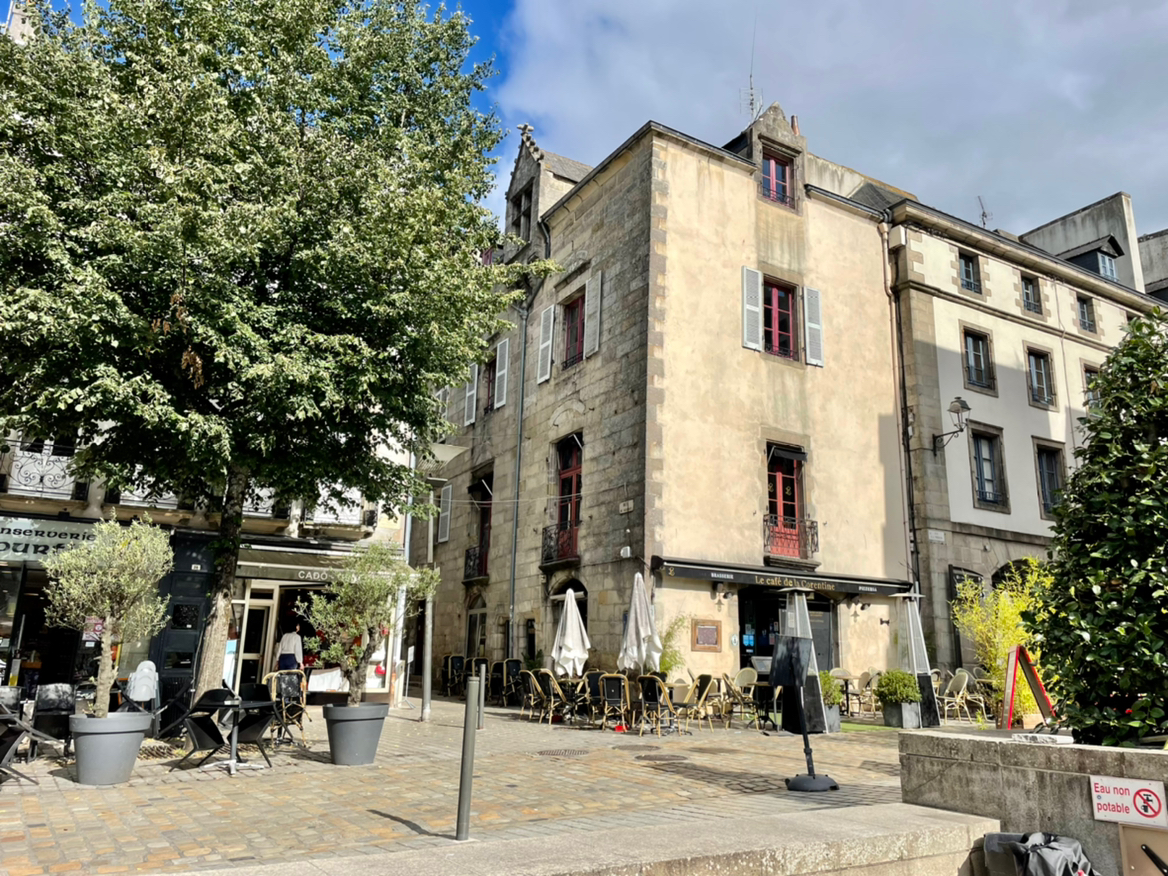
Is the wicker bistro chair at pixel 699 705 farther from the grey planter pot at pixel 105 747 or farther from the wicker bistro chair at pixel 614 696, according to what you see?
the grey planter pot at pixel 105 747

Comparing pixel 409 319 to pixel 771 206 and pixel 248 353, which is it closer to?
pixel 248 353

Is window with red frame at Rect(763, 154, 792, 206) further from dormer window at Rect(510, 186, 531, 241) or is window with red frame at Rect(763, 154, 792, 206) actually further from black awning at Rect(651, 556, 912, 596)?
black awning at Rect(651, 556, 912, 596)

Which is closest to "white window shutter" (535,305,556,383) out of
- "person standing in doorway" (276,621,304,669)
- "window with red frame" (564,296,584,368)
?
"window with red frame" (564,296,584,368)

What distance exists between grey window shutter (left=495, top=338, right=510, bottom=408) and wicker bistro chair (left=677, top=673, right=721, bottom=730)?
32.3ft

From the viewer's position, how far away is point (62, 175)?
966 cm

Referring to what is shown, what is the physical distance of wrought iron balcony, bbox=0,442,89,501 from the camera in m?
13.6

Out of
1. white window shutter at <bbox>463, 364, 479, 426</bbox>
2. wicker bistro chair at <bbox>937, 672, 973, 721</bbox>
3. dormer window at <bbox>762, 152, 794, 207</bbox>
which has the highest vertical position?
dormer window at <bbox>762, 152, 794, 207</bbox>

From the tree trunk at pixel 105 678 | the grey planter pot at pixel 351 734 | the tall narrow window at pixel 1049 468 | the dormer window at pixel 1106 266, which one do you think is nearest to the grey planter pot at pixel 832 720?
the grey planter pot at pixel 351 734

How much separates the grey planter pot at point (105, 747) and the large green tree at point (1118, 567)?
696cm

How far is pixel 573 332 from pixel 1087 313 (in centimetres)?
1425

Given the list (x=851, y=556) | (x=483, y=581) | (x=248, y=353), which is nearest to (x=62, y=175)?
(x=248, y=353)

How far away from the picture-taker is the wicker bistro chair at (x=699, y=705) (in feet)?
40.4

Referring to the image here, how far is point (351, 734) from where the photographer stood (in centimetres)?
804

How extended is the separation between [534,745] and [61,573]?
17.8ft
